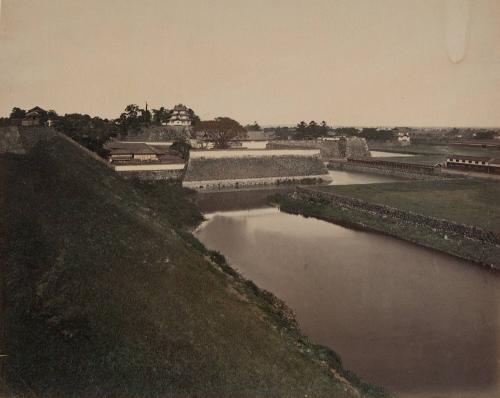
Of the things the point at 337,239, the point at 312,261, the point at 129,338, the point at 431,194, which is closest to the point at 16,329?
the point at 129,338

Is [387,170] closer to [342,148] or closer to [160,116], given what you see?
[342,148]

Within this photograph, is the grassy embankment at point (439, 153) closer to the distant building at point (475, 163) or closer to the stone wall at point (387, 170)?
the distant building at point (475, 163)

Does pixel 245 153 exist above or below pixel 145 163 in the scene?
above

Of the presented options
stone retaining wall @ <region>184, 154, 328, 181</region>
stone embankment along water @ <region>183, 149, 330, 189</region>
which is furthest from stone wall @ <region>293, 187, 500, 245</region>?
stone retaining wall @ <region>184, 154, 328, 181</region>

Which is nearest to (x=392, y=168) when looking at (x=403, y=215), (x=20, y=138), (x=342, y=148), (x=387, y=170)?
(x=387, y=170)

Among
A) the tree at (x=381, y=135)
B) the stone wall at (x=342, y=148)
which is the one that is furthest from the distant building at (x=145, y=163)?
the tree at (x=381, y=135)

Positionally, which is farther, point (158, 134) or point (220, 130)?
point (220, 130)

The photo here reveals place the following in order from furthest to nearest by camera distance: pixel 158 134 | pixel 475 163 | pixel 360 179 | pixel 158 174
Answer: pixel 158 134 < pixel 360 179 < pixel 475 163 < pixel 158 174

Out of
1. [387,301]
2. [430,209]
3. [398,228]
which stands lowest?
[387,301]
